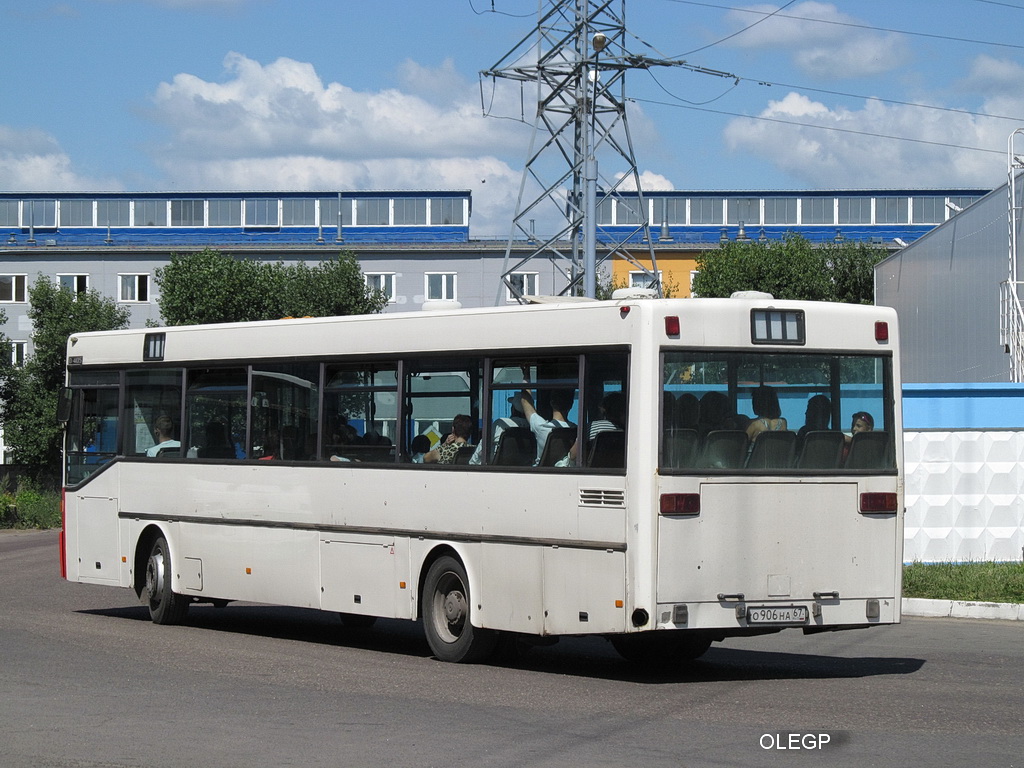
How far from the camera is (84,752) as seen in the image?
7891 millimetres

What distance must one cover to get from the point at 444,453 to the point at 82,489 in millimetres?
6178

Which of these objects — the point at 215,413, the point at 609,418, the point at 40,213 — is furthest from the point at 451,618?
the point at 40,213

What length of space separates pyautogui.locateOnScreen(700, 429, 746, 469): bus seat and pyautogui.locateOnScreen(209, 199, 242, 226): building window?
272 feet

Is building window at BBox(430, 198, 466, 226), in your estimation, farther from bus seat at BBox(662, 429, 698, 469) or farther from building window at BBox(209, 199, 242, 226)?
bus seat at BBox(662, 429, 698, 469)

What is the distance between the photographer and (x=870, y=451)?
36.8 feet

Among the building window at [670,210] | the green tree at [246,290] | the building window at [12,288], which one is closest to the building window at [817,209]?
the building window at [670,210]

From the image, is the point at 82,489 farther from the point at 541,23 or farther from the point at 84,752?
the point at 541,23

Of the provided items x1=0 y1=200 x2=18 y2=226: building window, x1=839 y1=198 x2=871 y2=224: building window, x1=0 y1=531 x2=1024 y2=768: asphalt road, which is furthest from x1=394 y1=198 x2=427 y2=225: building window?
x1=0 y1=531 x2=1024 y2=768: asphalt road

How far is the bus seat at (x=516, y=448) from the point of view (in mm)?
11484

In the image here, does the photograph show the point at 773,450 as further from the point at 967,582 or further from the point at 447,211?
the point at 447,211

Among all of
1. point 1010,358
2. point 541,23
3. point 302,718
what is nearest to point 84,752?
point 302,718

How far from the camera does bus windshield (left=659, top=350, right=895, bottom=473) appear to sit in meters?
10.7

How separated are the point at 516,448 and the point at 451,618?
1.63 metres

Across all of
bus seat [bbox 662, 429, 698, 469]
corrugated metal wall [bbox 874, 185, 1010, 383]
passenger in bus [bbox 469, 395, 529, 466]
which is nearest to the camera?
bus seat [bbox 662, 429, 698, 469]
